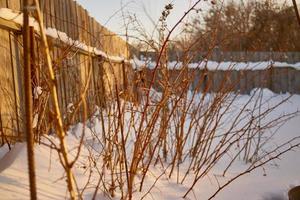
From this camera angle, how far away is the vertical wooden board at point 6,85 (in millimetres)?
2416

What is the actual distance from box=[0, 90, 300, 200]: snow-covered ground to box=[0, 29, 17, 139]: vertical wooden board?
1.01ft

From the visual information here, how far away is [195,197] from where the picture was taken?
2.23 meters

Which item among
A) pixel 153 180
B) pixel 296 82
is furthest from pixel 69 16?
pixel 296 82

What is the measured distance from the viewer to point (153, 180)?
7.84 feet

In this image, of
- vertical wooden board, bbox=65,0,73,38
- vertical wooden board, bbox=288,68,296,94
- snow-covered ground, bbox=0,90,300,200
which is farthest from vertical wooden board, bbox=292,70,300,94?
vertical wooden board, bbox=65,0,73,38

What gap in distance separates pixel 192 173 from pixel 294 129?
3.15 meters

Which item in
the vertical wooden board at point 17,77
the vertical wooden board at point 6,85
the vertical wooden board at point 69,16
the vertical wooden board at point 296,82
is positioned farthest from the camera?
the vertical wooden board at point 296,82

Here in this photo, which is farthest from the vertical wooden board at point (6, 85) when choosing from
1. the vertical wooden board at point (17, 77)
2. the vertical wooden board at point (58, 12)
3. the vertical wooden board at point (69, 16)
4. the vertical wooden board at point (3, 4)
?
the vertical wooden board at point (69, 16)

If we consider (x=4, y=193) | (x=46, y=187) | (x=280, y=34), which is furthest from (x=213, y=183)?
(x=280, y=34)

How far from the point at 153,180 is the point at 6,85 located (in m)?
1.18

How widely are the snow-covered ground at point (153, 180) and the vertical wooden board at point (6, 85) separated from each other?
0.31m

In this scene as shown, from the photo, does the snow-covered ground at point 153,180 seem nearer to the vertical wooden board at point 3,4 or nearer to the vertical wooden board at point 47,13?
the vertical wooden board at point 3,4

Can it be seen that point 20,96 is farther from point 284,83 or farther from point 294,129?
point 284,83

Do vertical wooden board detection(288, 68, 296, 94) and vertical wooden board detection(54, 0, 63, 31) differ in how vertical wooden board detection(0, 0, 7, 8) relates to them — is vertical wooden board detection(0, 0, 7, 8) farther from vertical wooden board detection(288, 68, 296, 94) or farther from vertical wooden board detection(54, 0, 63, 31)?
vertical wooden board detection(288, 68, 296, 94)
